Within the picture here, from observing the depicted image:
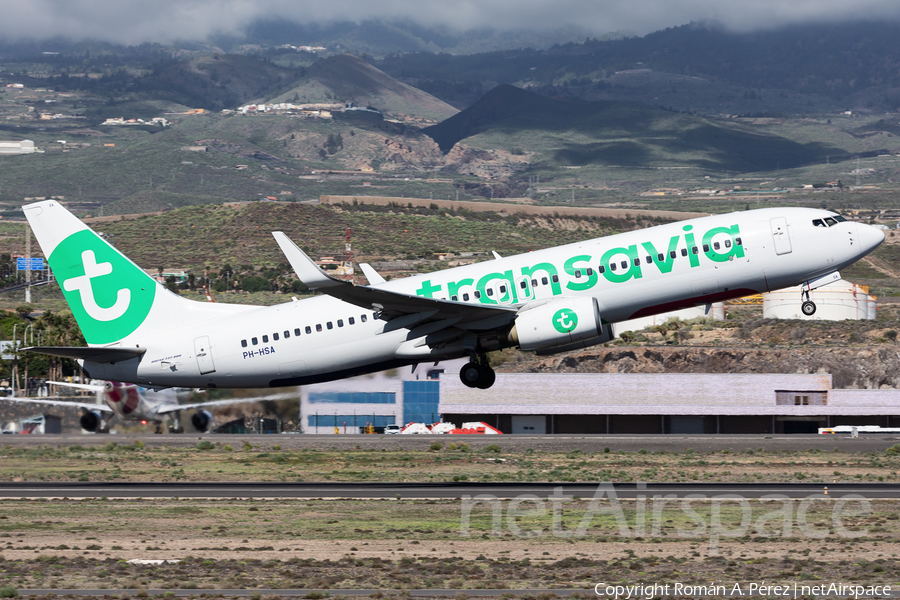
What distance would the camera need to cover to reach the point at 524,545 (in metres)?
31.4

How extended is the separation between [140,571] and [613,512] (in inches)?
670

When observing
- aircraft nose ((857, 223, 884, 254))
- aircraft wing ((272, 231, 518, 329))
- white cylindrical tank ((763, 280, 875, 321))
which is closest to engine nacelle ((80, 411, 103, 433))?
aircraft wing ((272, 231, 518, 329))

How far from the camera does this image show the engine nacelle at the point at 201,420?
48812mm

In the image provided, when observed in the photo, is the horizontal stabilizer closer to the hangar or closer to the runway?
the runway

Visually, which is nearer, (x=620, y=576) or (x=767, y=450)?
(x=620, y=576)

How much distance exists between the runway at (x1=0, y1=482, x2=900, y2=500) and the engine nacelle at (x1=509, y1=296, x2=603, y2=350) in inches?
264

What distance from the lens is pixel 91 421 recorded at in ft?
178

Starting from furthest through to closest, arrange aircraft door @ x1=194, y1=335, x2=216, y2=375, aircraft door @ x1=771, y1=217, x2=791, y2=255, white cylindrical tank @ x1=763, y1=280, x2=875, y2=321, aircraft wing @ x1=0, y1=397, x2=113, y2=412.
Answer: white cylindrical tank @ x1=763, y1=280, x2=875, y2=321 → aircraft wing @ x1=0, y1=397, x2=113, y2=412 → aircraft door @ x1=194, y1=335, x2=216, y2=375 → aircraft door @ x1=771, y1=217, x2=791, y2=255

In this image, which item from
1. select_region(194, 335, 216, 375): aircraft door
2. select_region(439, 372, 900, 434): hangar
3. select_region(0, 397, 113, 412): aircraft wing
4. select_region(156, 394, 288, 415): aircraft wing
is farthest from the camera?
select_region(439, 372, 900, 434): hangar

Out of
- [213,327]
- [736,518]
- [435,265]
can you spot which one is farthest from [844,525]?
[435,265]

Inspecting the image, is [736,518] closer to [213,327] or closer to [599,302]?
[599,302]

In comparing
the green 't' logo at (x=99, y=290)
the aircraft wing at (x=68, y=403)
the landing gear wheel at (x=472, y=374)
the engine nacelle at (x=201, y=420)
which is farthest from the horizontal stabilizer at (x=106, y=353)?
the landing gear wheel at (x=472, y=374)

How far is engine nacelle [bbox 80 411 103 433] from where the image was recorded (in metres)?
53.9

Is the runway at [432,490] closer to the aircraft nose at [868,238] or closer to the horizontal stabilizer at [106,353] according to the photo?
the horizontal stabilizer at [106,353]
